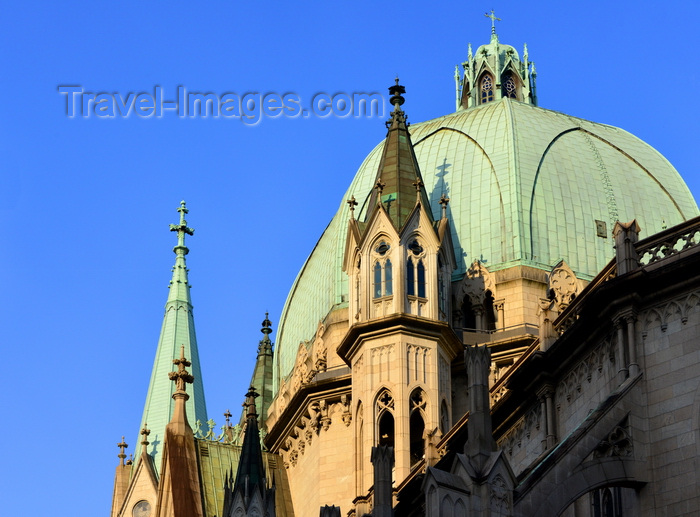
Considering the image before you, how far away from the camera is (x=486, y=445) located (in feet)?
86.0

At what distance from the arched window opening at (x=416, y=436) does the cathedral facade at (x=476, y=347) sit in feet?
0.23

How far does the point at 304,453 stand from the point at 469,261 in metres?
7.48

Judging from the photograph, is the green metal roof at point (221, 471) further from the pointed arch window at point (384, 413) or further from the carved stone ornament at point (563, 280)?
the carved stone ornament at point (563, 280)

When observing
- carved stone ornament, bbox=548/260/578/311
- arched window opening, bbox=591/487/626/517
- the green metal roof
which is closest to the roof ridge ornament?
carved stone ornament, bbox=548/260/578/311

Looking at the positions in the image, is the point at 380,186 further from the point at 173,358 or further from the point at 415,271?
the point at 173,358

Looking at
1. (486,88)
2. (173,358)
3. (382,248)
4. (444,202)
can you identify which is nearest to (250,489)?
(382,248)

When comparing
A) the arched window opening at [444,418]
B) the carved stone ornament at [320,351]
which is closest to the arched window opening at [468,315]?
the arched window opening at [444,418]

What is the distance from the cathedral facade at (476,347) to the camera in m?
27.5

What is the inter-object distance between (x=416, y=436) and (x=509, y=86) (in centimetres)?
1935

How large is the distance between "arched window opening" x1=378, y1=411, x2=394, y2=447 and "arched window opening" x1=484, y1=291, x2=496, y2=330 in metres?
4.94

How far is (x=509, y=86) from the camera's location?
2325 inches

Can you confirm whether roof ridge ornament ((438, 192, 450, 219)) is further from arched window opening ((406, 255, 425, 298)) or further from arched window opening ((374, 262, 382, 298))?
arched window opening ((374, 262, 382, 298))

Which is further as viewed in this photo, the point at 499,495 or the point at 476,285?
the point at 476,285

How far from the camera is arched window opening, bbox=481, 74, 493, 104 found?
2302 inches
